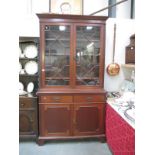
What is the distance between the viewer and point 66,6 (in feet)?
11.5

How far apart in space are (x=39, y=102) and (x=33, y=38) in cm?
98

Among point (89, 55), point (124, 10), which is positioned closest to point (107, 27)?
point (124, 10)

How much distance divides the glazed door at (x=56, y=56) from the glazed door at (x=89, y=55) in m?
0.14

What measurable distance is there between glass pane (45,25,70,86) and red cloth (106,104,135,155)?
85 centimetres

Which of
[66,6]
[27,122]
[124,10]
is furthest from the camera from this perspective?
[124,10]

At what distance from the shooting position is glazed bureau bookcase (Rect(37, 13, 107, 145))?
3.04 metres

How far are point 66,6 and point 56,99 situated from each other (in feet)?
5.34

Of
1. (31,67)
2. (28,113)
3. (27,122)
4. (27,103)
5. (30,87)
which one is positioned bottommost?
(27,122)

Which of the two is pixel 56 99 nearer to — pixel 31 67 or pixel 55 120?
pixel 55 120

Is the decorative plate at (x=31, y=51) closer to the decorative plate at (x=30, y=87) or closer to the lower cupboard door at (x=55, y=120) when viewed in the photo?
the decorative plate at (x=30, y=87)

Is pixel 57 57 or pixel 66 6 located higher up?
pixel 66 6

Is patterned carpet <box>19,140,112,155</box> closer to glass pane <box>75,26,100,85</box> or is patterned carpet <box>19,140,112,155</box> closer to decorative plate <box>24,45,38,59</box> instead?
glass pane <box>75,26,100,85</box>

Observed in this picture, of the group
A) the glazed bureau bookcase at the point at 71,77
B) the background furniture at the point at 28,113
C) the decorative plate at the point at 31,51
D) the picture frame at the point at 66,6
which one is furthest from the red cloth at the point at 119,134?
the picture frame at the point at 66,6
